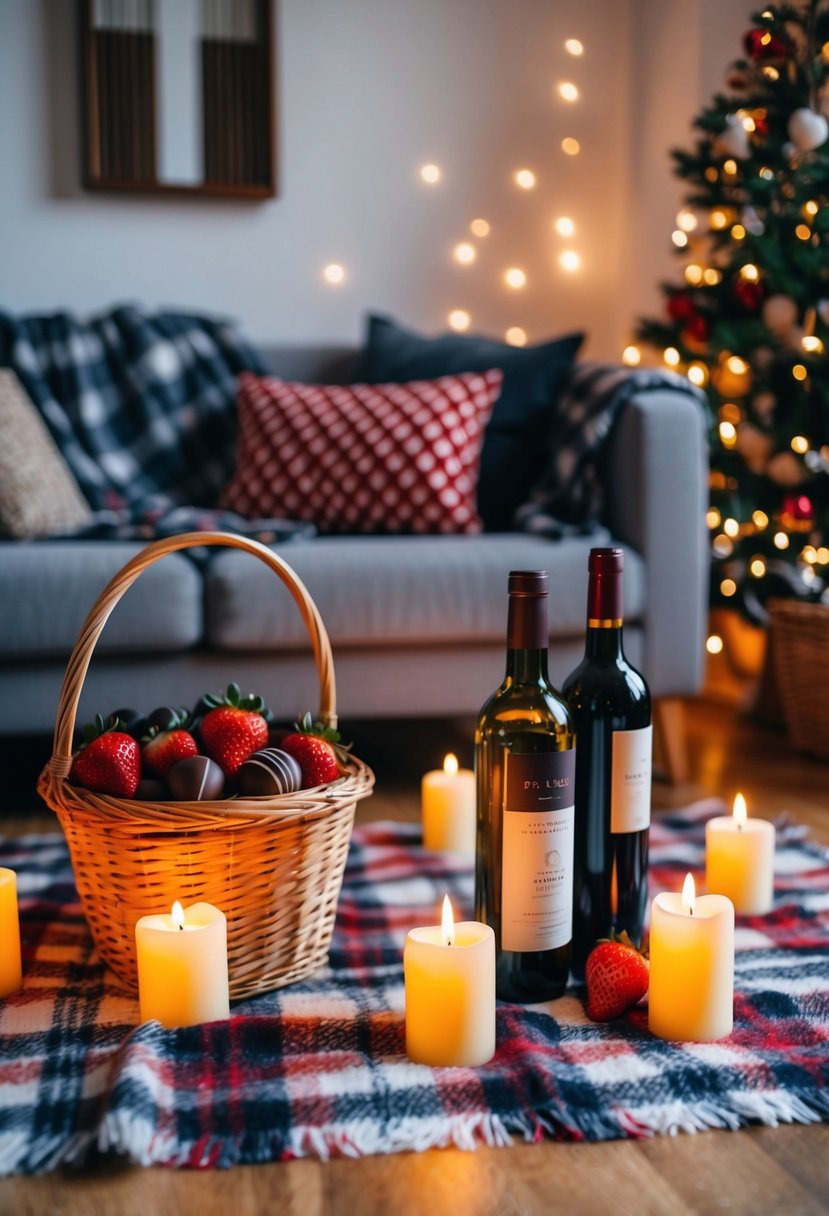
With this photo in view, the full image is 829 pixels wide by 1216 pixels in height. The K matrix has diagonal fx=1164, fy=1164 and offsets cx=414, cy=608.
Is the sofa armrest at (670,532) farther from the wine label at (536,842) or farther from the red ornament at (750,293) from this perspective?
the wine label at (536,842)

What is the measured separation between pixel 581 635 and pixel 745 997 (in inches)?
36.6

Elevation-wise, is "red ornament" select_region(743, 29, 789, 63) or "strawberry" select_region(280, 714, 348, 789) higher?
"red ornament" select_region(743, 29, 789, 63)

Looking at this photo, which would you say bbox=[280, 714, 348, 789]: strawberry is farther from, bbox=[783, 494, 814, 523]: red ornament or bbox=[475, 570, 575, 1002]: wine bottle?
bbox=[783, 494, 814, 523]: red ornament

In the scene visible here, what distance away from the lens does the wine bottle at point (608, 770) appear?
1177 millimetres

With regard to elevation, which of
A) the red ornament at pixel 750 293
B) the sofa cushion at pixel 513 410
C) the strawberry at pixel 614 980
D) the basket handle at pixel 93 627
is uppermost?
the red ornament at pixel 750 293

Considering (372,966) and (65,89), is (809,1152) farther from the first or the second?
(65,89)

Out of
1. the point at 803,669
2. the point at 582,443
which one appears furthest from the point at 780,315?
the point at 803,669

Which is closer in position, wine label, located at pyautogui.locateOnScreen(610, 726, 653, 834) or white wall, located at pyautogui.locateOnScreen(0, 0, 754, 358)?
wine label, located at pyautogui.locateOnScreen(610, 726, 653, 834)

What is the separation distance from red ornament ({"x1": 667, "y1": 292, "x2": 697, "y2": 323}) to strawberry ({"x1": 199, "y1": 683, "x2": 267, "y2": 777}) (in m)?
1.72

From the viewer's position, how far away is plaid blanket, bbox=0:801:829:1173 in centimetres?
93

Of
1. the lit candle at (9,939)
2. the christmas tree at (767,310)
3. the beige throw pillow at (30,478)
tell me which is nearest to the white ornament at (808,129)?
the christmas tree at (767,310)

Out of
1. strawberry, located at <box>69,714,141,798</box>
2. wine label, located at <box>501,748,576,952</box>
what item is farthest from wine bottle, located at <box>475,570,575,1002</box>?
strawberry, located at <box>69,714,141,798</box>

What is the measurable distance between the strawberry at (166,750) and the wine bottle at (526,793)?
0.97 feet

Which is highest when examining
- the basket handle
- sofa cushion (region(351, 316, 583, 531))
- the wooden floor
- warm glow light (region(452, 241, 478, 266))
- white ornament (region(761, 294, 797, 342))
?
warm glow light (region(452, 241, 478, 266))
